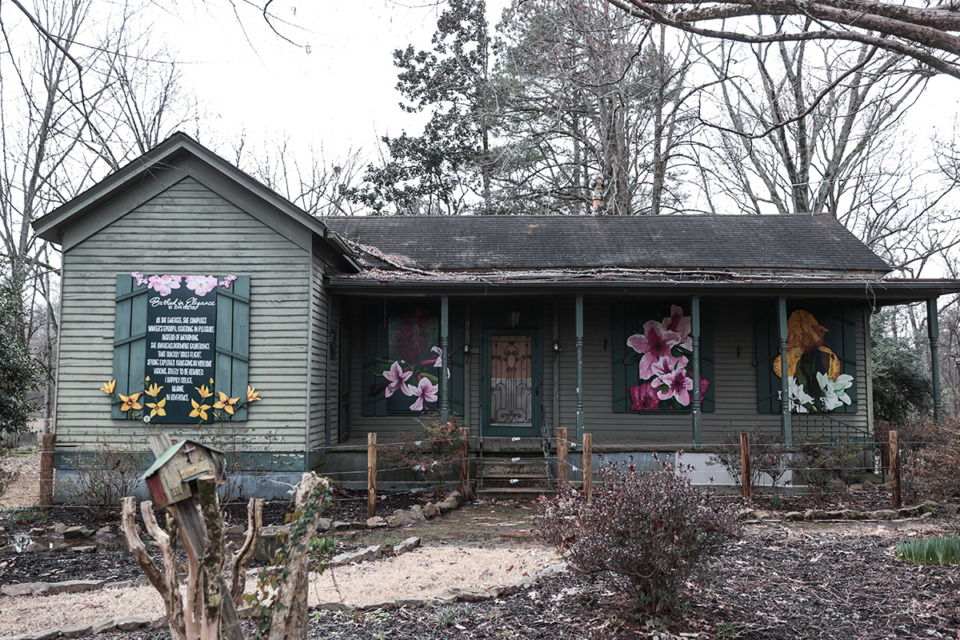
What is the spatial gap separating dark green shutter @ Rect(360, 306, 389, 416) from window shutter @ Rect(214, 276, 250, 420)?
283 cm

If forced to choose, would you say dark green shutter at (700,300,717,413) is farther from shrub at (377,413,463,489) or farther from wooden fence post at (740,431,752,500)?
shrub at (377,413,463,489)

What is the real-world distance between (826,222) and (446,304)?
929cm

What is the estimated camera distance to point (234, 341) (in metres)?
9.54

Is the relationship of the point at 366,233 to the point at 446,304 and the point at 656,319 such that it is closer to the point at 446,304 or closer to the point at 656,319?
the point at 446,304

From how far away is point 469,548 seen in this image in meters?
6.83

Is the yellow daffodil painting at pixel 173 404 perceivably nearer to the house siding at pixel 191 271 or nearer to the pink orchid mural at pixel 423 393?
the house siding at pixel 191 271

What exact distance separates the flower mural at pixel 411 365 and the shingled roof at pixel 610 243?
1.26 meters

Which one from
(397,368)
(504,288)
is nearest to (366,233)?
(397,368)

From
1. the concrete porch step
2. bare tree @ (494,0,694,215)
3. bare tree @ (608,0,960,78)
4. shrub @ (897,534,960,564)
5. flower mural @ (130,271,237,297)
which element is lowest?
the concrete porch step

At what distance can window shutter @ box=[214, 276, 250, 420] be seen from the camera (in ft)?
31.1

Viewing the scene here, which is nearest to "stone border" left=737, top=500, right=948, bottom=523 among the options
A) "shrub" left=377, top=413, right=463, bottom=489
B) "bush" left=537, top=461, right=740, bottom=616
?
"shrub" left=377, top=413, right=463, bottom=489

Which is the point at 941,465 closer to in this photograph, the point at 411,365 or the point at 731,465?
the point at 731,465

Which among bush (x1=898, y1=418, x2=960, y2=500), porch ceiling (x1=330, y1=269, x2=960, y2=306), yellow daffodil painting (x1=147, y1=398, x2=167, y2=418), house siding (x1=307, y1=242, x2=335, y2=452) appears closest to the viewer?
bush (x1=898, y1=418, x2=960, y2=500)

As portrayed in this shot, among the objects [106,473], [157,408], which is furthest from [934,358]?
[106,473]
